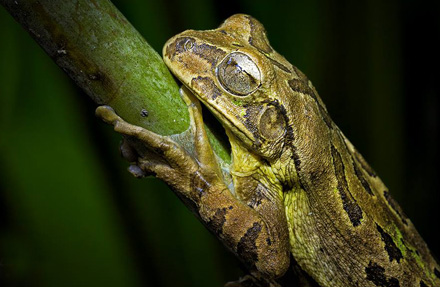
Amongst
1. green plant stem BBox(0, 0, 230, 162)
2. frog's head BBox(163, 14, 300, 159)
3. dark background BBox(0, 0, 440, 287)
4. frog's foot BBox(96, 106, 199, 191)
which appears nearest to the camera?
green plant stem BBox(0, 0, 230, 162)

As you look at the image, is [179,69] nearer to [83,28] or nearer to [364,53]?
[83,28]

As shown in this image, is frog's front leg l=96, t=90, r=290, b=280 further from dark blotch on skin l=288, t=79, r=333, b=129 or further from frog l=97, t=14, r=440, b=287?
dark blotch on skin l=288, t=79, r=333, b=129

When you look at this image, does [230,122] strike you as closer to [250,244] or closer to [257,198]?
[257,198]

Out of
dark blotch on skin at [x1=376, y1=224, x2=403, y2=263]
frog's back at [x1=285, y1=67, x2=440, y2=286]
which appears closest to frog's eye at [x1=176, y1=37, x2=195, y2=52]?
frog's back at [x1=285, y1=67, x2=440, y2=286]

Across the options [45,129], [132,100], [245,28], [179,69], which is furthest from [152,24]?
[132,100]

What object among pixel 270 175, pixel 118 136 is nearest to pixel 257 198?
pixel 270 175
